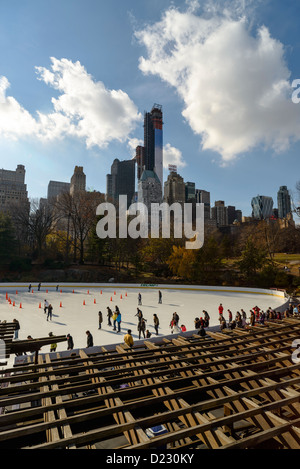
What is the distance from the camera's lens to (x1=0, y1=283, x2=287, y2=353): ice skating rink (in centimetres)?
1430

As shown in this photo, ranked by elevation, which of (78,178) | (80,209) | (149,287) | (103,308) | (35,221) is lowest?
(149,287)

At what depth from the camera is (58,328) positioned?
48.2 ft

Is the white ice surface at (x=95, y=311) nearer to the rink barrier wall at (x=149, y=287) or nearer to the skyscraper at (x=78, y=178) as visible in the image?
the rink barrier wall at (x=149, y=287)

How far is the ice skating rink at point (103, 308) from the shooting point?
14305mm

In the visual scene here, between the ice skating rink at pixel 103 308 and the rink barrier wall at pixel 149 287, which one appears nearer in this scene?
the ice skating rink at pixel 103 308

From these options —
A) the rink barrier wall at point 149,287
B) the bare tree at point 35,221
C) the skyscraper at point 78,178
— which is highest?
the skyscraper at point 78,178

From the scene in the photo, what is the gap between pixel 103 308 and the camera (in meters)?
20.9

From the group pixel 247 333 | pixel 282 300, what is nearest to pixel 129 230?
pixel 282 300

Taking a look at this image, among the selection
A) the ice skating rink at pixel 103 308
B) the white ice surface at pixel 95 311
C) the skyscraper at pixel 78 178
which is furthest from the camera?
the skyscraper at pixel 78 178

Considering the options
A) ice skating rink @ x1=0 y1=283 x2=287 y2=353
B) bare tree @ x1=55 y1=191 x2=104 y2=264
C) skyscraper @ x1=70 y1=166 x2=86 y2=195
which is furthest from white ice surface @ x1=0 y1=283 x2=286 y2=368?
skyscraper @ x1=70 y1=166 x2=86 y2=195

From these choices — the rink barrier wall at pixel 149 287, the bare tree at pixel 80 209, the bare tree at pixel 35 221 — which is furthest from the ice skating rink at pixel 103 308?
the bare tree at pixel 35 221

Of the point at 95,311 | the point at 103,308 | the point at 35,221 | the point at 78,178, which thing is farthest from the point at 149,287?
the point at 78,178

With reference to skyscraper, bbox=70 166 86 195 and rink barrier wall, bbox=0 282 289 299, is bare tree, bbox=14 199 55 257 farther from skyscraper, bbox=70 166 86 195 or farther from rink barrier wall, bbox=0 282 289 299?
skyscraper, bbox=70 166 86 195

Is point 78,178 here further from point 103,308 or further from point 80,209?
point 103,308
